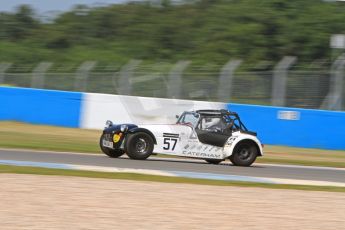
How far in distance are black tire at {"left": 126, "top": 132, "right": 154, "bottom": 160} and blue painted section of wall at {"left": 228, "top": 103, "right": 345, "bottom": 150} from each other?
8.68 m

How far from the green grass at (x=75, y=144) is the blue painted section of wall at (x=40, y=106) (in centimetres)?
37

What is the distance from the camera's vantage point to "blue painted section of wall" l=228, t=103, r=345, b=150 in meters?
23.1

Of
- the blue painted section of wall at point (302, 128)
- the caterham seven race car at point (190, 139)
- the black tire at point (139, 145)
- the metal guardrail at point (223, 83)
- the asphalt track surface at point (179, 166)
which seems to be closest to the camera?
the asphalt track surface at point (179, 166)

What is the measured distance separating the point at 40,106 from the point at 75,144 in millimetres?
6243

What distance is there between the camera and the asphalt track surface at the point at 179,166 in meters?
14.2

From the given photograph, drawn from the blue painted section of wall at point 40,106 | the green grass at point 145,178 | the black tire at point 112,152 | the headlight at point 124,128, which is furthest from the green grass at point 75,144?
the green grass at point 145,178

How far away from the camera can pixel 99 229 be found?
298 inches

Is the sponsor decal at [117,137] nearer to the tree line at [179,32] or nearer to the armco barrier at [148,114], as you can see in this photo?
the armco barrier at [148,114]

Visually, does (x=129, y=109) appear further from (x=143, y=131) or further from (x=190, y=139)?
(x=143, y=131)

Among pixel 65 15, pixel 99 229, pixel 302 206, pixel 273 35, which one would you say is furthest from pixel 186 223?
pixel 65 15

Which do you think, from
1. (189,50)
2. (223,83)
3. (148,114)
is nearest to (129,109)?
(148,114)

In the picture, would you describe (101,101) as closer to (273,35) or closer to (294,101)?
(294,101)

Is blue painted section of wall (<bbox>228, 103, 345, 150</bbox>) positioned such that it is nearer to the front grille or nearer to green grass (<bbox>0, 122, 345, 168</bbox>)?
green grass (<bbox>0, 122, 345, 168</bbox>)

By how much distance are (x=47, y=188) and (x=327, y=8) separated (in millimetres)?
28962
